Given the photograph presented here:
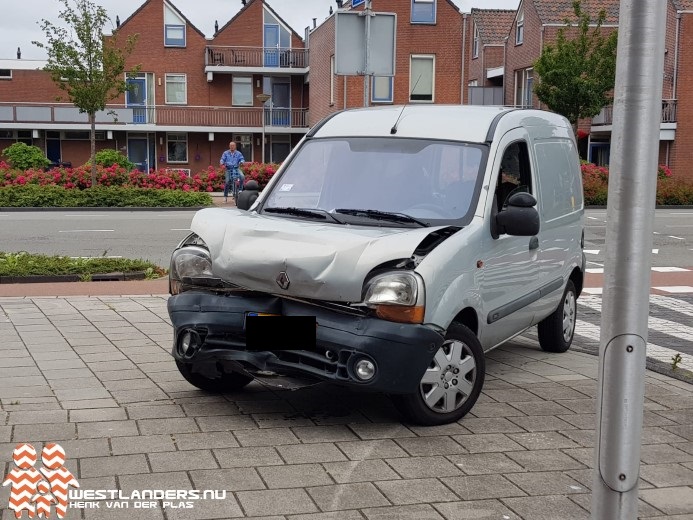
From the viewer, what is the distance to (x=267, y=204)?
6.65 metres

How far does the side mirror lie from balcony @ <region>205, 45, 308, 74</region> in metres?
46.3

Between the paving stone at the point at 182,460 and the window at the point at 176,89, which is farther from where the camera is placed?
the window at the point at 176,89

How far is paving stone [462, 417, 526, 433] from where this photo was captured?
5605 mm

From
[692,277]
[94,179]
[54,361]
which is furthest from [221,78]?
[54,361]

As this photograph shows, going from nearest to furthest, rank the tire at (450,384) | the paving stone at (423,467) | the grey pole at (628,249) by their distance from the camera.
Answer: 1. the grey pole at (628,249)
2. the paving stone at (423,467)
3. the tire at (450,384)

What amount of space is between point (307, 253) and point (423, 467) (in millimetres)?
1358

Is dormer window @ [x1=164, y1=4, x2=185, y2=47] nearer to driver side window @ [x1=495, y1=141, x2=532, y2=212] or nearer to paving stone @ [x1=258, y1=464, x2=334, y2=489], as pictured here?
driver side window @ [x1=495, y1=141, x2=532, y2=212]

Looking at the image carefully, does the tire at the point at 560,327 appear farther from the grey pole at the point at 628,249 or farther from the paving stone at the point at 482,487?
the grey pole at the point at 628,249

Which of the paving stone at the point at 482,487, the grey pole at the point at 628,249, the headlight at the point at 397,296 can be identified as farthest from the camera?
the headlight at the point at 397,296

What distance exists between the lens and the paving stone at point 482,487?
4512 millimetres

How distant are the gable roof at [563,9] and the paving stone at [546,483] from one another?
39627 millimetres

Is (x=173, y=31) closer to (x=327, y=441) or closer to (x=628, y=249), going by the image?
(x=327, y=441)

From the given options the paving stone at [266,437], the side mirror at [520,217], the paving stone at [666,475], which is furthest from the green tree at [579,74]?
the paving stone at [266,437]

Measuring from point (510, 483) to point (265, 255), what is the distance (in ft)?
6.15
